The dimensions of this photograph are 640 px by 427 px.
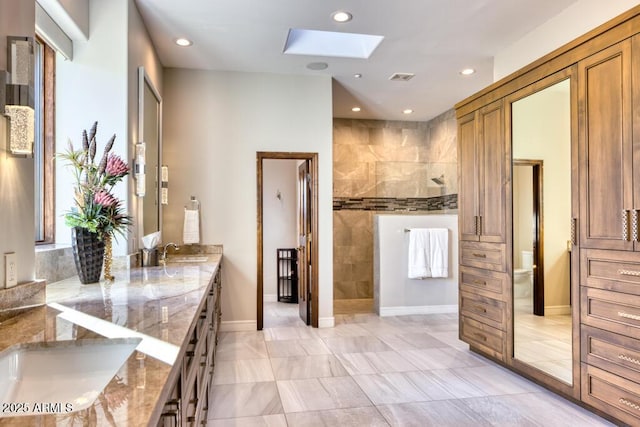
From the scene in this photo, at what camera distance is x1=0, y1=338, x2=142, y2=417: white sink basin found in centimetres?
110

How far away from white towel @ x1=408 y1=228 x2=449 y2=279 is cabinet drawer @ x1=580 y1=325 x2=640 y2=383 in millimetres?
2896

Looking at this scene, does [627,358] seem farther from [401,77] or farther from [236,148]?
[236,148]

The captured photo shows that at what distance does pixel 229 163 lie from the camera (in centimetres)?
464

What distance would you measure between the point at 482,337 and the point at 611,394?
1260 millimetres

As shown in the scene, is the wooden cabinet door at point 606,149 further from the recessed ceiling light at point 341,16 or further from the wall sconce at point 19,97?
the wall sconce at point 19,97

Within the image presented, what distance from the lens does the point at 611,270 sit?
234cm

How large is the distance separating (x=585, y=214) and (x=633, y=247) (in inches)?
14.0

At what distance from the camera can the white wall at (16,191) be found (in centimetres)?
159

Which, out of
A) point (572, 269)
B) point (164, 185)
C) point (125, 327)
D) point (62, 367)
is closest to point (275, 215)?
point (164, 185)

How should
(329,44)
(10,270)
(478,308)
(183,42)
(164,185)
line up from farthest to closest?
(164,185) → (329,44) → (183,42) → (478,308) → (10,270)

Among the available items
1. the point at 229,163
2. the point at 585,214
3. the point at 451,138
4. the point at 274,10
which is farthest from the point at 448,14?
the point at 451,138

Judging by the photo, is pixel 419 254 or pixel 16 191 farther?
pixel 419 254

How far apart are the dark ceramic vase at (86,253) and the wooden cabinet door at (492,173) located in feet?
9.29

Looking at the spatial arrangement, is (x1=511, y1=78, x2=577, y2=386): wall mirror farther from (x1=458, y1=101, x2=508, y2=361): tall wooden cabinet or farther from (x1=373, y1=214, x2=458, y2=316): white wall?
(x1=373, y1=214, x2=458, y2=316): white wall
